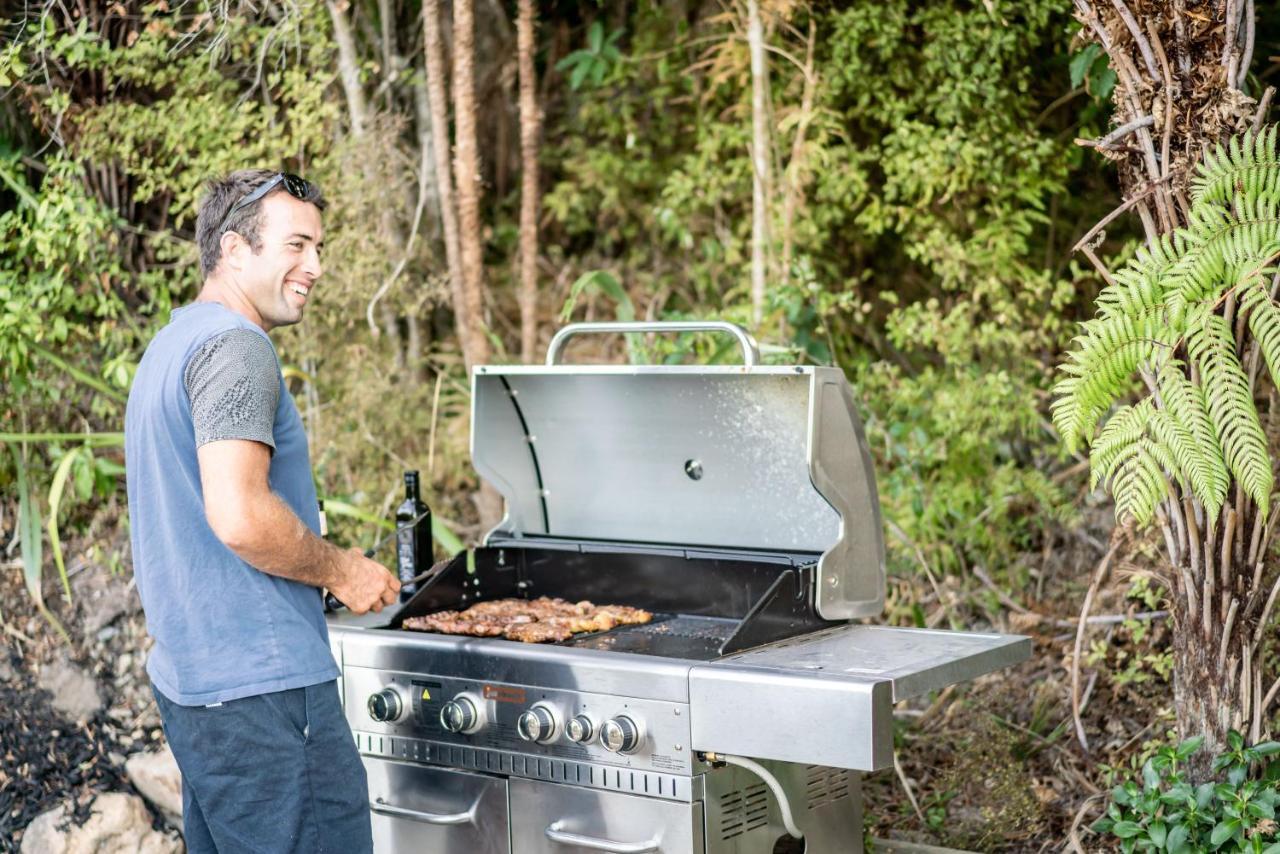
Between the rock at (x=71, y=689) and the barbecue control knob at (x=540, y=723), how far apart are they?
110 inches

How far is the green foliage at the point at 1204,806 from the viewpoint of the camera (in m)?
3.01

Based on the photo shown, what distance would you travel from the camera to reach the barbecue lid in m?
2.98

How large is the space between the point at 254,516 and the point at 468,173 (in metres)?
2.85

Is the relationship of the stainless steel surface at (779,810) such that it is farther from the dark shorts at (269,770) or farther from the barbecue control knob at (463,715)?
the dark shorts at (269,770)

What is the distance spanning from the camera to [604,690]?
268 cm

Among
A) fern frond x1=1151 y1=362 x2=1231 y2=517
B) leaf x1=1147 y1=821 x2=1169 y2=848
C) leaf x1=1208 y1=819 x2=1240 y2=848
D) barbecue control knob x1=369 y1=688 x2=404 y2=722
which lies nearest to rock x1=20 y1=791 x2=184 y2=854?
barbecue control knob x1=369 y1=688 x2=404 y2=722

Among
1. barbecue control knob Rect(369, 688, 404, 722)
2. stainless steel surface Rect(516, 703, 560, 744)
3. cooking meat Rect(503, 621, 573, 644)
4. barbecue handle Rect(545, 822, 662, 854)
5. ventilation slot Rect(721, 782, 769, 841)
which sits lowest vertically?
barbecue handle Rect(545, 822, 662, 854)

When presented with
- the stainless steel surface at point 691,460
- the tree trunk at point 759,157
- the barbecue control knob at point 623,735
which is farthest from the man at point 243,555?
the tree trunk at point 759,157

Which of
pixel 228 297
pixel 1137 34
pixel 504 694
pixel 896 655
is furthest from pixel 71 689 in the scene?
pixel 1137 34

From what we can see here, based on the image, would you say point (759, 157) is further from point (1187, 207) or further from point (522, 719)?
point (522, 719)

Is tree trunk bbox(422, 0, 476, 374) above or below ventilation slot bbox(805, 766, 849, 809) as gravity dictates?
above

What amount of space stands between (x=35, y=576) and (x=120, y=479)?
97cm

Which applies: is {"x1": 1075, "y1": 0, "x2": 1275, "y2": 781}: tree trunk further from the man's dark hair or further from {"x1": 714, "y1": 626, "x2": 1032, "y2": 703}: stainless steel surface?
the man's dark hair

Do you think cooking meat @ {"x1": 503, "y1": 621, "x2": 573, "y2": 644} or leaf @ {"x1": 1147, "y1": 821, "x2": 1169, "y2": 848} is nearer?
cooking meat @ {"x1": 503, "y1": 621, "x2": 573, "y2": 644}
